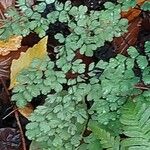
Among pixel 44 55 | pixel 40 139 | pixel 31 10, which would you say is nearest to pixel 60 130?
pixel 40 139

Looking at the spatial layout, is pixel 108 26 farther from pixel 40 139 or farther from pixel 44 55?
pixel 40 139

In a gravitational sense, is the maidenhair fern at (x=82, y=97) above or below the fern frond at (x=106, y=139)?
above

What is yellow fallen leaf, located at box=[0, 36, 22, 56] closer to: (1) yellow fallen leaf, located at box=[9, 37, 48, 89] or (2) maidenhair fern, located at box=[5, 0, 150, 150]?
(1) yellow fallen leaf, located at box=[9, 37, 48, 89]

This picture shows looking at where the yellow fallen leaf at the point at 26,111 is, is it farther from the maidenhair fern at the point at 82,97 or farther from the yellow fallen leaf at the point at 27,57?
the maidenhair fern at the point at 82,97

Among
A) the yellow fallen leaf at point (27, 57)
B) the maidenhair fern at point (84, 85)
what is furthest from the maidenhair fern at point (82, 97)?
the yellow fallen leaf at point (27, 57)

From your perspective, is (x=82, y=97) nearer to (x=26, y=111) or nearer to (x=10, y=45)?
(x=26, y=111)

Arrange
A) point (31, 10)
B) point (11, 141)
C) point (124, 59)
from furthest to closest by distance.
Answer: point (11, 141)
point (31, 10)
point (124, 59)

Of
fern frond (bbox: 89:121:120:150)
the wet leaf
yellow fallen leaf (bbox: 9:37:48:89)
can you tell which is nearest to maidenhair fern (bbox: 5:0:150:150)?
fern frond (bbox: 89:121:120:150)
